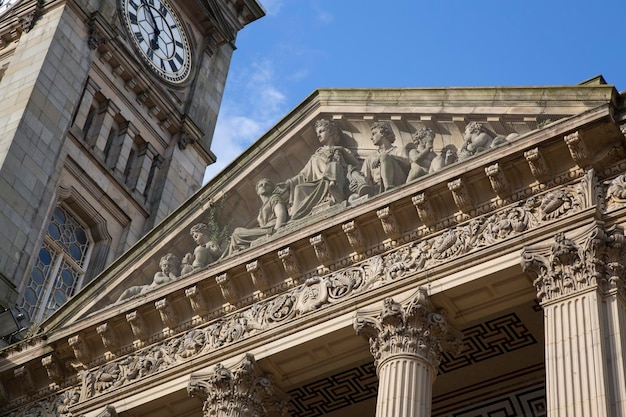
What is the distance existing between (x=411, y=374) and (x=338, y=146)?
19.3ft

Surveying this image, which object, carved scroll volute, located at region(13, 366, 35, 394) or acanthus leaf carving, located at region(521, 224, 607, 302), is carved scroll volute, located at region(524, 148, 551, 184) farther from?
carved scroll volute, located at region(13, 366, 35, 394)

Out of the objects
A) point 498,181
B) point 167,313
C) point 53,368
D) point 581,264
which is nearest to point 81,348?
point 53,368

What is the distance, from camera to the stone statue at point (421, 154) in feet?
84.5

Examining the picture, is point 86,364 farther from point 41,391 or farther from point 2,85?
point 2,85

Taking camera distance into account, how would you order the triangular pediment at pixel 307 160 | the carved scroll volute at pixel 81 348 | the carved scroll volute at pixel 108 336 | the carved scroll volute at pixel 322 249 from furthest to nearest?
the carved scroll volute at pixel 81 348
the carved scroll volute at pixel 108 336
the carved scroll volute at pixel 322 249
the triangular pediment at pixel 307 160

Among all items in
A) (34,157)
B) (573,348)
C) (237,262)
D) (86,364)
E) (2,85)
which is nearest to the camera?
(573,348)

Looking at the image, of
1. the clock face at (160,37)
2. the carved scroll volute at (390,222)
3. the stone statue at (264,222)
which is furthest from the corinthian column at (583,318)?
the clock face at (160,37)

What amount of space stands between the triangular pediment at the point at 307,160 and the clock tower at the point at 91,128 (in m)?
7.78

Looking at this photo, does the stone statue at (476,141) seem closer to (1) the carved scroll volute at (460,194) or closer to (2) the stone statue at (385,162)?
(1) the carved scroll volute at (460,194)

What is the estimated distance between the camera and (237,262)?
87.8ft

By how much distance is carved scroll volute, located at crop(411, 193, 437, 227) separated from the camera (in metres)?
24.7

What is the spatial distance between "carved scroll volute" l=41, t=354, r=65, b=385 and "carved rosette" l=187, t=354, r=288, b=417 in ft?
13.5

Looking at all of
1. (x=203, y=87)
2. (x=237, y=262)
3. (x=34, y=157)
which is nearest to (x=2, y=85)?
(x=34, y=157)

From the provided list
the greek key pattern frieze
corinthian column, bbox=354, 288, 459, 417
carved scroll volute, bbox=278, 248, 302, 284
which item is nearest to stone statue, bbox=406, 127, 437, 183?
carved scroll volute, bbox=278, 248, 302, 284
